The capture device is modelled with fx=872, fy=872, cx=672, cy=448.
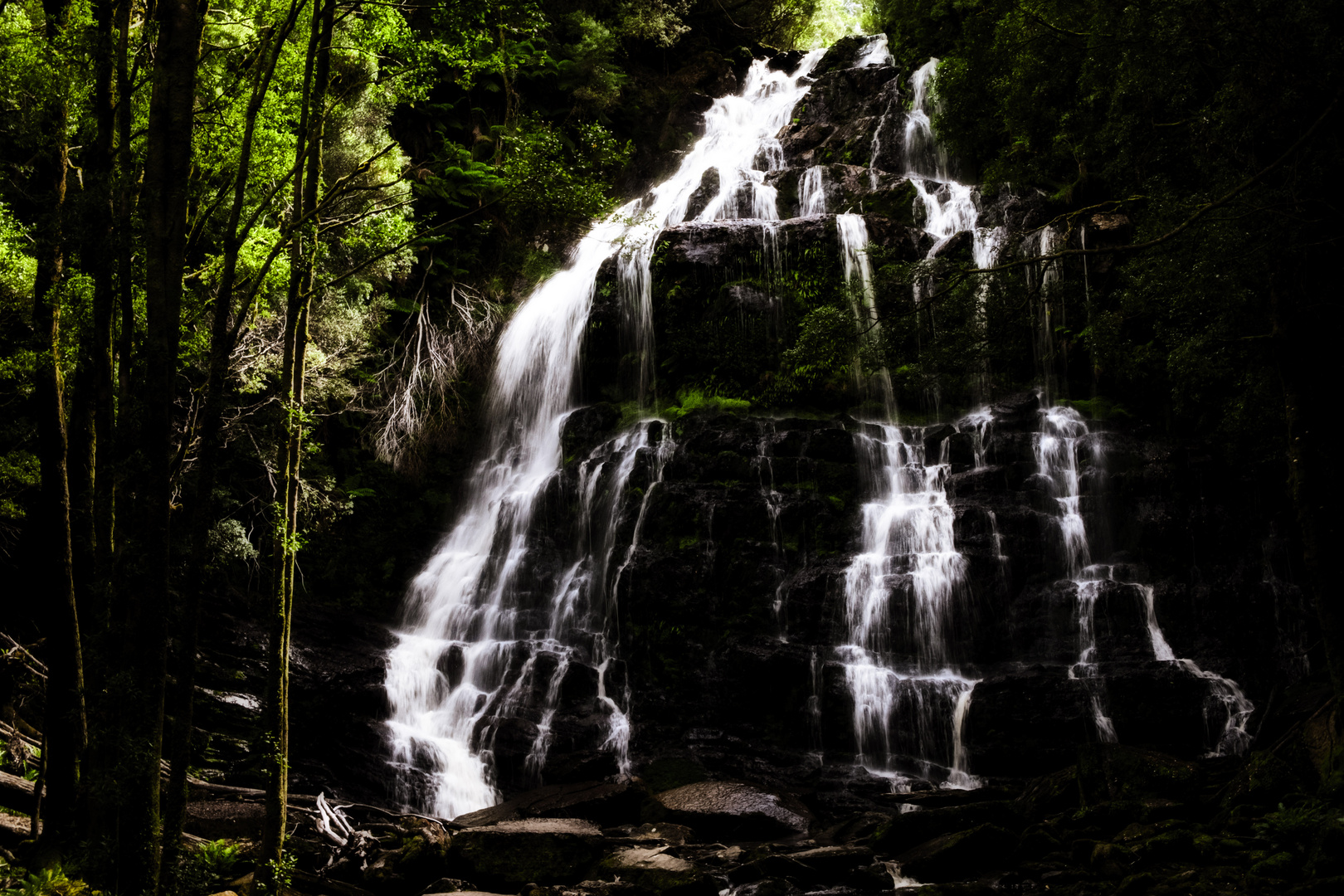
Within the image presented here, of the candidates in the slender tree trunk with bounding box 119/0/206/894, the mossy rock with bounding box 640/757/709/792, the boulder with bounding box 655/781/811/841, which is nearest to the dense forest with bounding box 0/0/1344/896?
the slender tree trunk with bounding box 119/0/206/894

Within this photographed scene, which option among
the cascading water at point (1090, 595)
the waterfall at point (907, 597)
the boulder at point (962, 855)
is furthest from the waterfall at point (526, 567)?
the cascading water at point (1090, 595)

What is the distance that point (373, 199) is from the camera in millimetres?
17656

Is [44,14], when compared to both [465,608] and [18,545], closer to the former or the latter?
[18,545]

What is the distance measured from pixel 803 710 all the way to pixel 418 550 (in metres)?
10.2

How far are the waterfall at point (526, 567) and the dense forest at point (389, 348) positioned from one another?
0.47 meters

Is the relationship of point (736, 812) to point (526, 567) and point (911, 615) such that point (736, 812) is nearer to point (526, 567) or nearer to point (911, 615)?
point (911, 615)

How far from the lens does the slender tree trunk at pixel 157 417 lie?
6.27 m

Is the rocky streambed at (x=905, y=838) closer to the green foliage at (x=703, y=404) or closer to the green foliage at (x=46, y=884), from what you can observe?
the green foliage at (x=46, y=884)

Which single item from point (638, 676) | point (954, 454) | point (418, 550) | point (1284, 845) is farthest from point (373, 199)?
point (1284, 845)

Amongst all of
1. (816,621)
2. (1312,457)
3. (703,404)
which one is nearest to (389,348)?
(703,404)

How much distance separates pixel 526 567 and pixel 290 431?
9173 mm

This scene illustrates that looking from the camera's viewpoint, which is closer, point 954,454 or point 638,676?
point 638,676

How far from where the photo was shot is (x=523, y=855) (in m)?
9.96

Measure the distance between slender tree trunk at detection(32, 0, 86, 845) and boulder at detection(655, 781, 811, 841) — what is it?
678 cm
